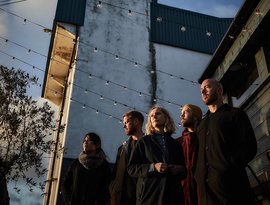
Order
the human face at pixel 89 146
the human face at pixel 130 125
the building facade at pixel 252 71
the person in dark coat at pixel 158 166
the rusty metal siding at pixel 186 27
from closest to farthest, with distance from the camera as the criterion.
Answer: the person in dark coat at pixel 158 166 < the human face at pixel 130 125 < the human face at pixel 89 146 < the building facade at pixel 252 71 < the rusty metal siding at pixel 186 27

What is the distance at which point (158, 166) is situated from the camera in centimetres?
289

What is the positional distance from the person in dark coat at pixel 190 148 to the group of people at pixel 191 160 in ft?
0.04

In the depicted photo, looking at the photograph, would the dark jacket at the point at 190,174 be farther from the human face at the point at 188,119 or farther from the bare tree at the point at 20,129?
the bare tree at the point at 20,129

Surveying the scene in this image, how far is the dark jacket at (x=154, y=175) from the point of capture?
9.35 ft

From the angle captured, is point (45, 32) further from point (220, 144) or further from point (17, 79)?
point (220, 144)

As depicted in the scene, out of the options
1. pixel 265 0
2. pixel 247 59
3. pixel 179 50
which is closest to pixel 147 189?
pixel 265 0

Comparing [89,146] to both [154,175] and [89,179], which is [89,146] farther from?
[154,175]

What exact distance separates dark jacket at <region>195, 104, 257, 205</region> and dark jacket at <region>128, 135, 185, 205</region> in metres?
0.24

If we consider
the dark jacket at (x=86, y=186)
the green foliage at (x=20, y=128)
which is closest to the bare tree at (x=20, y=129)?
the green foliage at (x=20, y=128)

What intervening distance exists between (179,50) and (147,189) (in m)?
15.2

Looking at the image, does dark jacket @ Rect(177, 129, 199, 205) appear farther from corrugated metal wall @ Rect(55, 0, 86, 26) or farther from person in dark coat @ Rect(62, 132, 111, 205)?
corrugated metal wall @ Rect(55, 0, 86, 26)

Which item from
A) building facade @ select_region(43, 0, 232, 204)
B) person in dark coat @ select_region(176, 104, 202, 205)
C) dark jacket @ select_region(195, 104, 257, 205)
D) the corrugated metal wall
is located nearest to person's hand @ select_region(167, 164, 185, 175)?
dark jacket @ select_region(195, 104, 257, 205)

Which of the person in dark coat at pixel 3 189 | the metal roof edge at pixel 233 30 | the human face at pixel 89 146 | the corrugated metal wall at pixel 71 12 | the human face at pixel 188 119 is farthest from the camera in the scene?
the corrugated metal wall at pixel 71 12

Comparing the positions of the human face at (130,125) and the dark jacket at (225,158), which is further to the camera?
the human face at (130,125)
